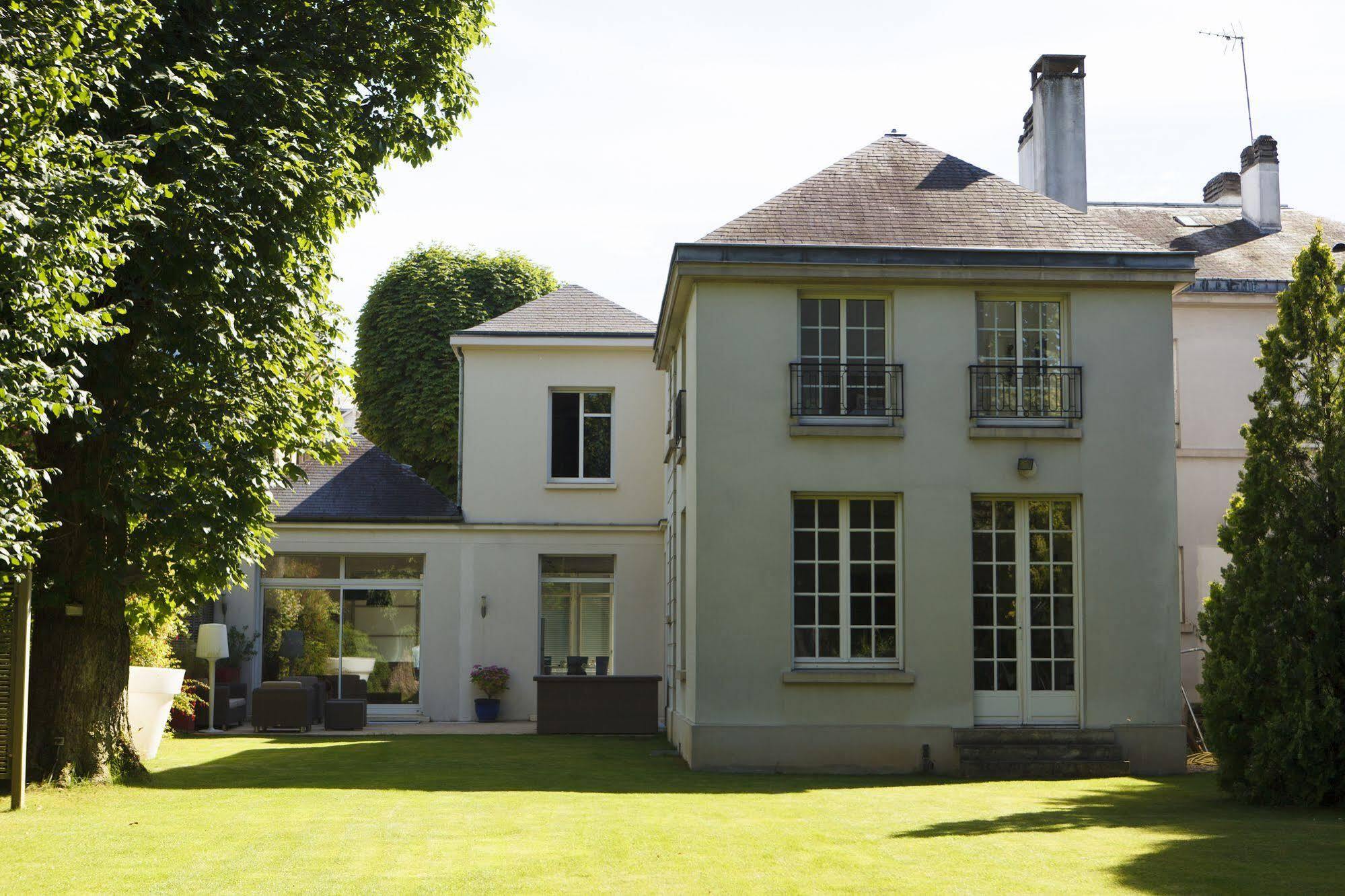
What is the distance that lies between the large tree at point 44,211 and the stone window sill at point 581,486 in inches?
544

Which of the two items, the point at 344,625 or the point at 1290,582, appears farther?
the point at 344,625

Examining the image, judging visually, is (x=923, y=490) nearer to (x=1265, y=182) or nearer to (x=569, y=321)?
(x=569, y=321)

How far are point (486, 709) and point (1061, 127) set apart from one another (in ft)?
41.8

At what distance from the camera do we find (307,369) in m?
12.5

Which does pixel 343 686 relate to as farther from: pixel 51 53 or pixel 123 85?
pixel 51 53

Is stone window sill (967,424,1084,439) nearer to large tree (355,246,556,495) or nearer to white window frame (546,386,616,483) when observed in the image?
white window frame (546,386,616,483)

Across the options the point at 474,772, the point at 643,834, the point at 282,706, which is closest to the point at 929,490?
the point at 474,772

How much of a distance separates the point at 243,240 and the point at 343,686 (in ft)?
42.4

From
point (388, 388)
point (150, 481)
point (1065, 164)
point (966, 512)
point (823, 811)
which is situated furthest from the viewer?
point (388, 388)

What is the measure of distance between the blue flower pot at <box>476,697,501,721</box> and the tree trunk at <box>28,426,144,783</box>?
33.5ft

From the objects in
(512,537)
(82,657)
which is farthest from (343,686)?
(82,657)

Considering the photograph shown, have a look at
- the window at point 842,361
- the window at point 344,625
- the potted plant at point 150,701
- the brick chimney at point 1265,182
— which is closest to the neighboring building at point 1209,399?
the brick chimney at point 1265,182

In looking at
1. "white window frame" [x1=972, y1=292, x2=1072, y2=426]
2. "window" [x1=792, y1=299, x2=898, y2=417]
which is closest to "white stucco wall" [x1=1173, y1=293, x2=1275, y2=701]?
"white window frame" [x1=972, y1=292, x2=1072, y2=426]

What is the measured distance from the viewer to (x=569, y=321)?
23625mm
